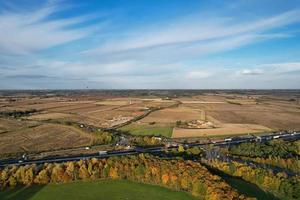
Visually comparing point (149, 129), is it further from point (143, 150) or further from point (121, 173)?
point (121, 173)

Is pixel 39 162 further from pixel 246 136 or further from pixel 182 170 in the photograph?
pixel 246 136

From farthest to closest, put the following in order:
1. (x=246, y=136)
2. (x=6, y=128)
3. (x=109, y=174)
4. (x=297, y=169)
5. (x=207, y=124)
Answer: (x=207, y=124), (x=6, y=128), (x=246, y=136), (x=297, y=169), (x=109, y=174)

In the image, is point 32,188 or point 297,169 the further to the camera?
point 297,169

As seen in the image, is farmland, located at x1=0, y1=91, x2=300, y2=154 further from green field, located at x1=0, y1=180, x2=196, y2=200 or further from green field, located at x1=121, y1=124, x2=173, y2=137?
green field, located at x1=0, y1=180, x2=196, y2=200

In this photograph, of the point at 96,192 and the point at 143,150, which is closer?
the point at 96,192

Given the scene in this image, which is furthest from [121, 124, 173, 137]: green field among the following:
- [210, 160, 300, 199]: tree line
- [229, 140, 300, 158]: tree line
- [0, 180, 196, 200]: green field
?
[0, 180, 196, 200]: green field

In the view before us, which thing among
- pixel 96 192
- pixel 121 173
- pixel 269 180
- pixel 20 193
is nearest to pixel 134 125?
pixel 121 173

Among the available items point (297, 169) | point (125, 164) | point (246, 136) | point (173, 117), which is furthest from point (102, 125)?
point (297, 169)
